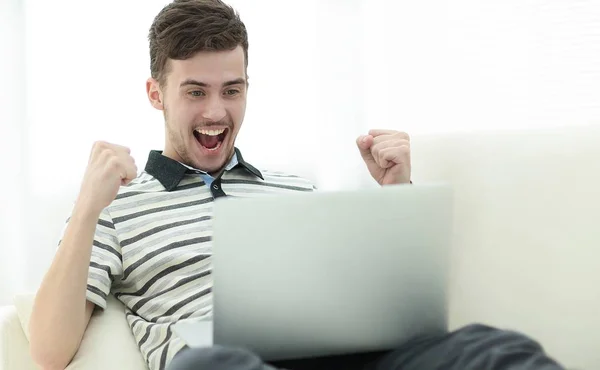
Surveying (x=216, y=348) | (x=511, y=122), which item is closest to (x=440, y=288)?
(x=216, y=348)

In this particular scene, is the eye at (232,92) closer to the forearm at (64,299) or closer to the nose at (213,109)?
the nose at (213,109)

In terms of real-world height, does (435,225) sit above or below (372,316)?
above

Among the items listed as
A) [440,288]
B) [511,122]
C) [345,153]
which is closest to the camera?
[440,288]

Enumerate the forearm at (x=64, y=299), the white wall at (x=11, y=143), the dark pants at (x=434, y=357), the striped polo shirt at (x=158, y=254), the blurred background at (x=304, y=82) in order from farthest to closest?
the white wall at (x=11, y=143) → the blurred background at (x=304, y=82) → the striped polo shirt at (x=158, y=254) → the forearm at (x=64, y=299) → the dark pants at (x=434, y=357)

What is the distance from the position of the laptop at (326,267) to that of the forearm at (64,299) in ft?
1.31

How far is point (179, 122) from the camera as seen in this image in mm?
1660

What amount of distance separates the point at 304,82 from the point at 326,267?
1.59 metres

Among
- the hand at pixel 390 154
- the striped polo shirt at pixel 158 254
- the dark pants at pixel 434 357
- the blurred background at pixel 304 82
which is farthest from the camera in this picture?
the blurred background at pixel 304 82

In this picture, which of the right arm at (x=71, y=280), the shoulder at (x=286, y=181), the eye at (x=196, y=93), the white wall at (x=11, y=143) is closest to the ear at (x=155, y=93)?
the eye at (x=196, y=93)

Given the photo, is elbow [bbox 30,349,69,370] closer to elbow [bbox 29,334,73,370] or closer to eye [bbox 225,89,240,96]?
elbow [bbox 29,334,73,370]

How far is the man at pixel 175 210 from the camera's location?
4.25 ft

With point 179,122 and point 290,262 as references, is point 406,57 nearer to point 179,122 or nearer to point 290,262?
point 179,122

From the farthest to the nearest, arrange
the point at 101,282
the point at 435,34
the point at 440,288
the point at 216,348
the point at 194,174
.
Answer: the point at 435,34, the point at 194,174, the point at 101,282, the point at 440,288, the point at 216,348

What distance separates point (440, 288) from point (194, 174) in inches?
31.3
